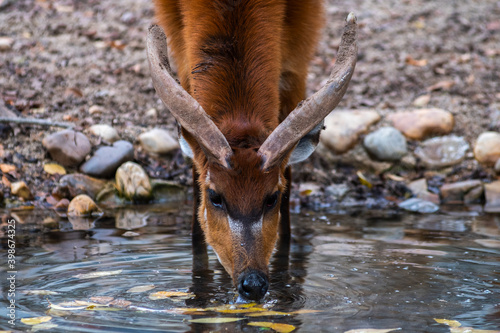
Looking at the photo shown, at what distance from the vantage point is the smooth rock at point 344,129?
8.82 m

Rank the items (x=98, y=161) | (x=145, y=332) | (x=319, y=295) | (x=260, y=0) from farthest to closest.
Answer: (x=98, y=161) < (x=260, y=0) < (x=319, y=295) < (x=145, y=332)

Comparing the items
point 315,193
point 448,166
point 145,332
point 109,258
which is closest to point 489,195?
point 448,166

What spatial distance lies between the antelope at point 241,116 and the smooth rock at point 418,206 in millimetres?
2810

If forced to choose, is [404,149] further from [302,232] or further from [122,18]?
[122,18]

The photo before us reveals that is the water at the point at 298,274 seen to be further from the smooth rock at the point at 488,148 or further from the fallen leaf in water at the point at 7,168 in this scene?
the smooth rock at the point at 488,148

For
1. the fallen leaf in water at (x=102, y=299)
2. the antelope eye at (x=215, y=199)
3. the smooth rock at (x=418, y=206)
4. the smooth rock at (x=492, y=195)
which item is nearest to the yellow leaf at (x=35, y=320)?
the fallen leaf in water at (x=102, y=299)

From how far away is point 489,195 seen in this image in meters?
8.16

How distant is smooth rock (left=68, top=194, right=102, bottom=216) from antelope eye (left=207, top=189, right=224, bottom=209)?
2.97 m

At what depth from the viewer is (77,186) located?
7.56m

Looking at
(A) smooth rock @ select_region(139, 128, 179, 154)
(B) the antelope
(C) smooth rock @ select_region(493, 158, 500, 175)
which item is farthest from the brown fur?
(C) smooth rock @ select_region(493, 158, 500, 175)

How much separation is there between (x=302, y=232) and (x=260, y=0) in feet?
8.05

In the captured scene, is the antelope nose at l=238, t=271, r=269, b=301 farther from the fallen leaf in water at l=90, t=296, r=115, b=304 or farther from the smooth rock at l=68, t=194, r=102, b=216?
the smooth rock at l=68, t=194, r=102, b=216

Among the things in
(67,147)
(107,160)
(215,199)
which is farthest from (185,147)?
(67,147)

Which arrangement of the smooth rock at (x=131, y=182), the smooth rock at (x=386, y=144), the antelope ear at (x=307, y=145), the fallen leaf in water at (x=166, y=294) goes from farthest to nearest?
1. the smooth rock at (x=386, y=144)
2. the smooth rock at (x=131, y=182)
3. the antelope ear at (x=307, y=145)
4. the fallen leaf in water at (x=166, y=294)
